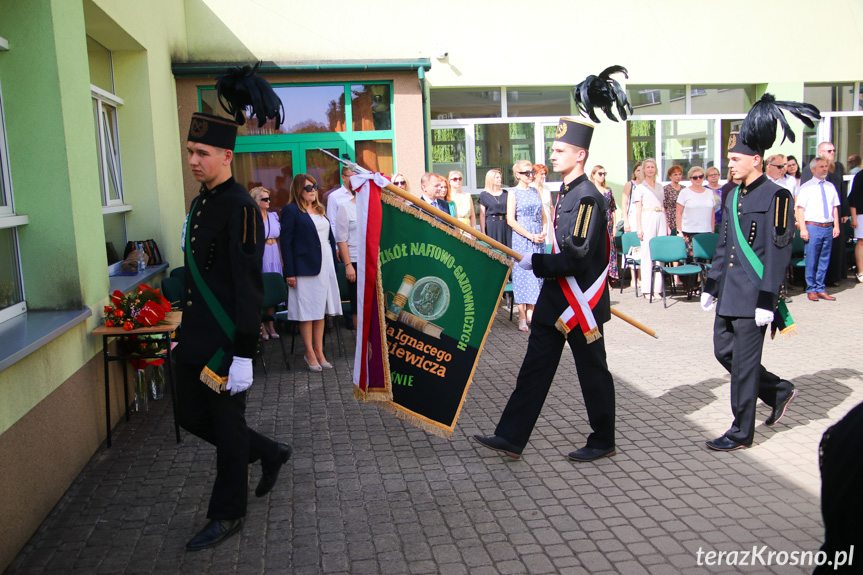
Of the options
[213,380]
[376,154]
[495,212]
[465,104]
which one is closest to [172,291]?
[213,380]

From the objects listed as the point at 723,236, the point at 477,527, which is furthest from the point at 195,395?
the point at 723,236

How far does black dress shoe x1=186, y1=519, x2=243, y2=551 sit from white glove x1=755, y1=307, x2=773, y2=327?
3.45m

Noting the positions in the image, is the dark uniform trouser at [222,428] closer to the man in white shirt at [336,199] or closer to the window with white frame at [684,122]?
the man in white shirt at [336,199]

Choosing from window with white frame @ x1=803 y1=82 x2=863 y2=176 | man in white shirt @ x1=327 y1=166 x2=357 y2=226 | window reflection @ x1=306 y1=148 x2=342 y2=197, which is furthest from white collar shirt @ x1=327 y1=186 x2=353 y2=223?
window with white frame @ x1=803 y1=82 x2=863 y2=176

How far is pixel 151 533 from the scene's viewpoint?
3.98 m

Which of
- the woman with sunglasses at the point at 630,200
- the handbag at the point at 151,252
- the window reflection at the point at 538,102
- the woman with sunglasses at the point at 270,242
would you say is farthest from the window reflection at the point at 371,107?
the handbag at the point at 151,252

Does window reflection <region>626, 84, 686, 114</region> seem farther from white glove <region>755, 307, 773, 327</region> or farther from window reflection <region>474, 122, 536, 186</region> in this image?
white glove <region>755, 307, 773, 327</region>

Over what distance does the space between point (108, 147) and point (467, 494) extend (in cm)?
590

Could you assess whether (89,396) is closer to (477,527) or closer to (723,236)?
(477,527)

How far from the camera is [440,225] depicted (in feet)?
14.8

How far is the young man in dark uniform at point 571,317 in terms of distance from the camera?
4695 mm

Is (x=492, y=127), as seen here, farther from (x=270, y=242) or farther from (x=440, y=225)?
(x=440, y=225)

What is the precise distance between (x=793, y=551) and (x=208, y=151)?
11.5 ft

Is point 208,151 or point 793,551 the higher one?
point 208,151
